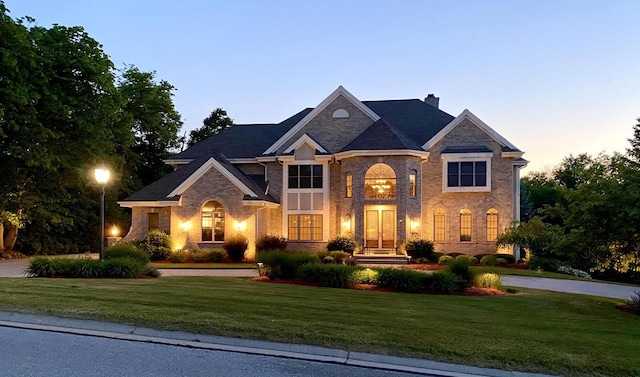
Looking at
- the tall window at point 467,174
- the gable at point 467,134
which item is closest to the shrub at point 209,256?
the gable at point 467,134

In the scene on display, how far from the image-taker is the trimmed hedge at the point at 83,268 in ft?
49.1

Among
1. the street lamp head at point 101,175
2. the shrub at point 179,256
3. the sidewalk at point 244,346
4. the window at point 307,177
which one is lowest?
the shrub at point 179,256

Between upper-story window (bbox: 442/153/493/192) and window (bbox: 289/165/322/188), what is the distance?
23.6 ft

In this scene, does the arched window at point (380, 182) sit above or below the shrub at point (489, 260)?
above

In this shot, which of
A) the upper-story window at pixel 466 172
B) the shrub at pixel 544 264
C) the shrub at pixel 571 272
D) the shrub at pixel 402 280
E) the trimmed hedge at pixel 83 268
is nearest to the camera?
the shrub at pixel 402 280

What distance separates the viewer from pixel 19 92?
22203 millimetres

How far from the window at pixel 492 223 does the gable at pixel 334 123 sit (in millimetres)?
8594

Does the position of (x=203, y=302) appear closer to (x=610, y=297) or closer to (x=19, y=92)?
(x=610, y=297)

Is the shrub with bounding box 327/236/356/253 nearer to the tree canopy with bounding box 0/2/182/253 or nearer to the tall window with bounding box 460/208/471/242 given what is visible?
the tall window with bounding box 460/208/471/242

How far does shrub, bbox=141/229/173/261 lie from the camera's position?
25.3 m

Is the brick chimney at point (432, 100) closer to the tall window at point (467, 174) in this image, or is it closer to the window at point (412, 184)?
the tall window at point (467, 174)

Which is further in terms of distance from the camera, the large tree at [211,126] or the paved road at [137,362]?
the large tree at [211,126]

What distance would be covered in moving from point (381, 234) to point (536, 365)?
20422 mm

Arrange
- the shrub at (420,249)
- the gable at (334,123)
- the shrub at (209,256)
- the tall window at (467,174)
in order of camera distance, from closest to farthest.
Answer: the shrub at (420,249) < the shrub at (209,256) < the tall window at (467,174) < the gable at (334,123)
